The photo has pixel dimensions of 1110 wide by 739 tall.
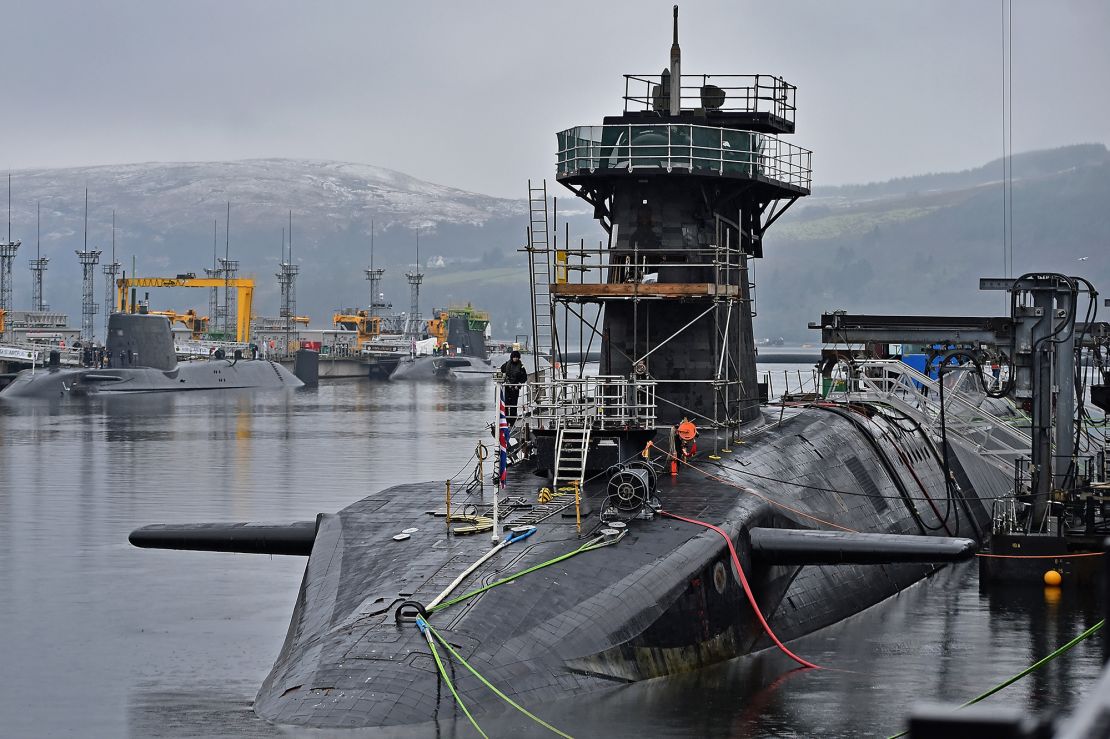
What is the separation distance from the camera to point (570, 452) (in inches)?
818

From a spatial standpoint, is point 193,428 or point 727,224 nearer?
point 727,224

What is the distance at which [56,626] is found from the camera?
22.5 meters

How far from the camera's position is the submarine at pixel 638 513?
13766mm

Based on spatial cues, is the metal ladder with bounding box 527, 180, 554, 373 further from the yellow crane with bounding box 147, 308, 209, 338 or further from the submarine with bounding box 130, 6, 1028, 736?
the yellow crane with bounding box 147, 308, 209, 338

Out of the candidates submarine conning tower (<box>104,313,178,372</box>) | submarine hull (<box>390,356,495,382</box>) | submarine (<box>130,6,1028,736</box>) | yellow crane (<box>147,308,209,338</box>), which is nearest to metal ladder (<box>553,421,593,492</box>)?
submarine (<box>130,6,1028,736</box>)

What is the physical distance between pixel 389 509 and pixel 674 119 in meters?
10.9

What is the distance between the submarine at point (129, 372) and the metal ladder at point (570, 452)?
9175 cm

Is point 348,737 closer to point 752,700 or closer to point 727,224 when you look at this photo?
point 752,700

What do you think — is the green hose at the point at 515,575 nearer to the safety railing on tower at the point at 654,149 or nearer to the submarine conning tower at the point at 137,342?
the safety railing on tower at the point at 654,149

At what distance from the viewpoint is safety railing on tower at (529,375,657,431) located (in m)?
20.5

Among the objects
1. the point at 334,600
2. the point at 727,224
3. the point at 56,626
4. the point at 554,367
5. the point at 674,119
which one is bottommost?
the point at 56,626

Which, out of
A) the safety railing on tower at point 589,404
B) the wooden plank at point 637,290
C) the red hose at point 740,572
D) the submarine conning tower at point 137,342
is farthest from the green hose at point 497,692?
the submarine conning tower at point 137,342

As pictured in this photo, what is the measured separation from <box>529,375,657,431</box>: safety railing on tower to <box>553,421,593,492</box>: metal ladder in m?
0.12

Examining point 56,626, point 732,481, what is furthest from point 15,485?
point 732,481
